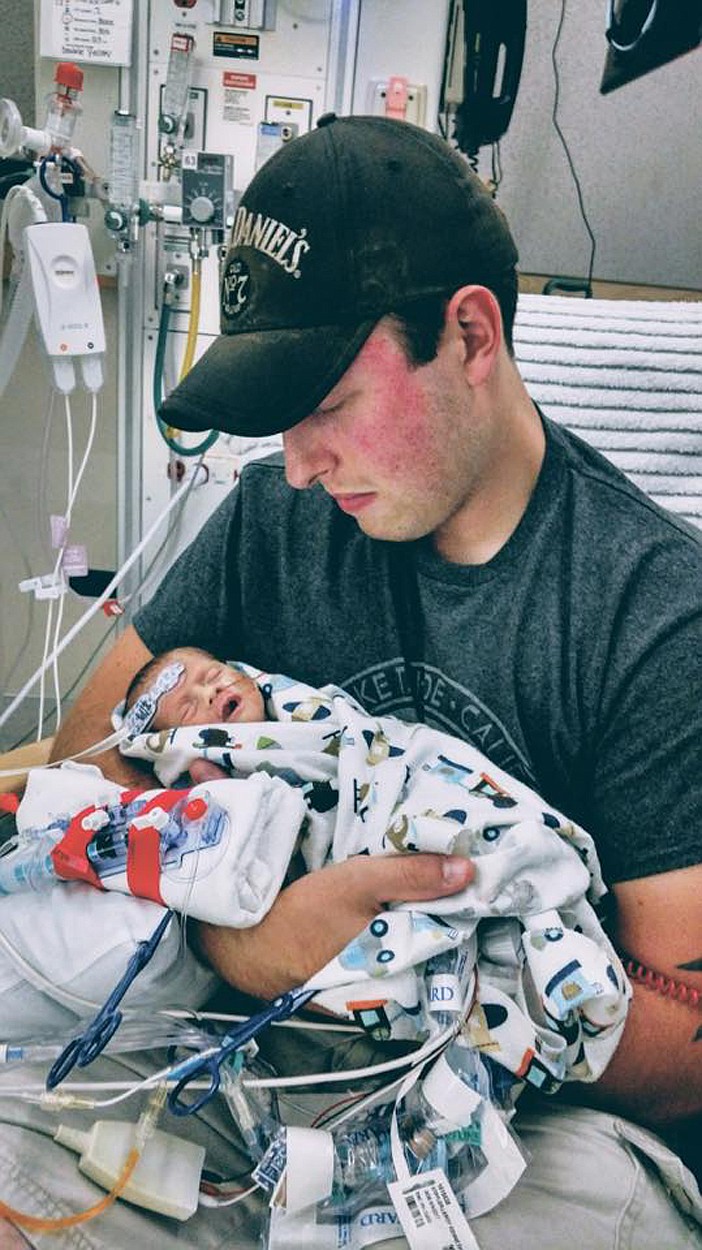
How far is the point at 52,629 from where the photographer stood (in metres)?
2.60

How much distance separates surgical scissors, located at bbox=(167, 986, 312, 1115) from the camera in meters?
0.89

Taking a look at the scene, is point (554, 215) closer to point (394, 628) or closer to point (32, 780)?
point (394, 628)

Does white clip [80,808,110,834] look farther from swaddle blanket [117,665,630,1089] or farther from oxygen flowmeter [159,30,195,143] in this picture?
oxygen flowmeter [159,30,195,143]

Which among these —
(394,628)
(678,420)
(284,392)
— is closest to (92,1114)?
(394,628)

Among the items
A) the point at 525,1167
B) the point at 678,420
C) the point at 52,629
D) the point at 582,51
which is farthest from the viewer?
the point at 52,629

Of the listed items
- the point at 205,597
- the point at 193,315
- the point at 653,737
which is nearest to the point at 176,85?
the point at 193,315

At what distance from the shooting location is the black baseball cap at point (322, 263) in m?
0.96

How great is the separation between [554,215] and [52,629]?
1678 mm

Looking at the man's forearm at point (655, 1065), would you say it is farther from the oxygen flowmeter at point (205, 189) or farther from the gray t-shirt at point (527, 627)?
the oxygen flowmeter at point (205, 189)

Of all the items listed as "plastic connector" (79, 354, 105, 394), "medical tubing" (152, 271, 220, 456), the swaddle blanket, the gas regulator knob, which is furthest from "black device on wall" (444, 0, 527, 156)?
the swaddle blanket

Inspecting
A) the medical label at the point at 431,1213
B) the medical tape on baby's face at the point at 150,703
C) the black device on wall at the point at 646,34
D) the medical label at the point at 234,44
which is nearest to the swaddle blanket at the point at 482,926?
the medical label at the point at 431,1213

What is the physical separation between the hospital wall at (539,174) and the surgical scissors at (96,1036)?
1.70m

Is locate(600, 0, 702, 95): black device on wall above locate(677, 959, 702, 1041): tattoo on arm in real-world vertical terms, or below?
above

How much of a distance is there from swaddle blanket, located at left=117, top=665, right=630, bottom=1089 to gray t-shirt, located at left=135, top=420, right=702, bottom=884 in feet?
0.27
